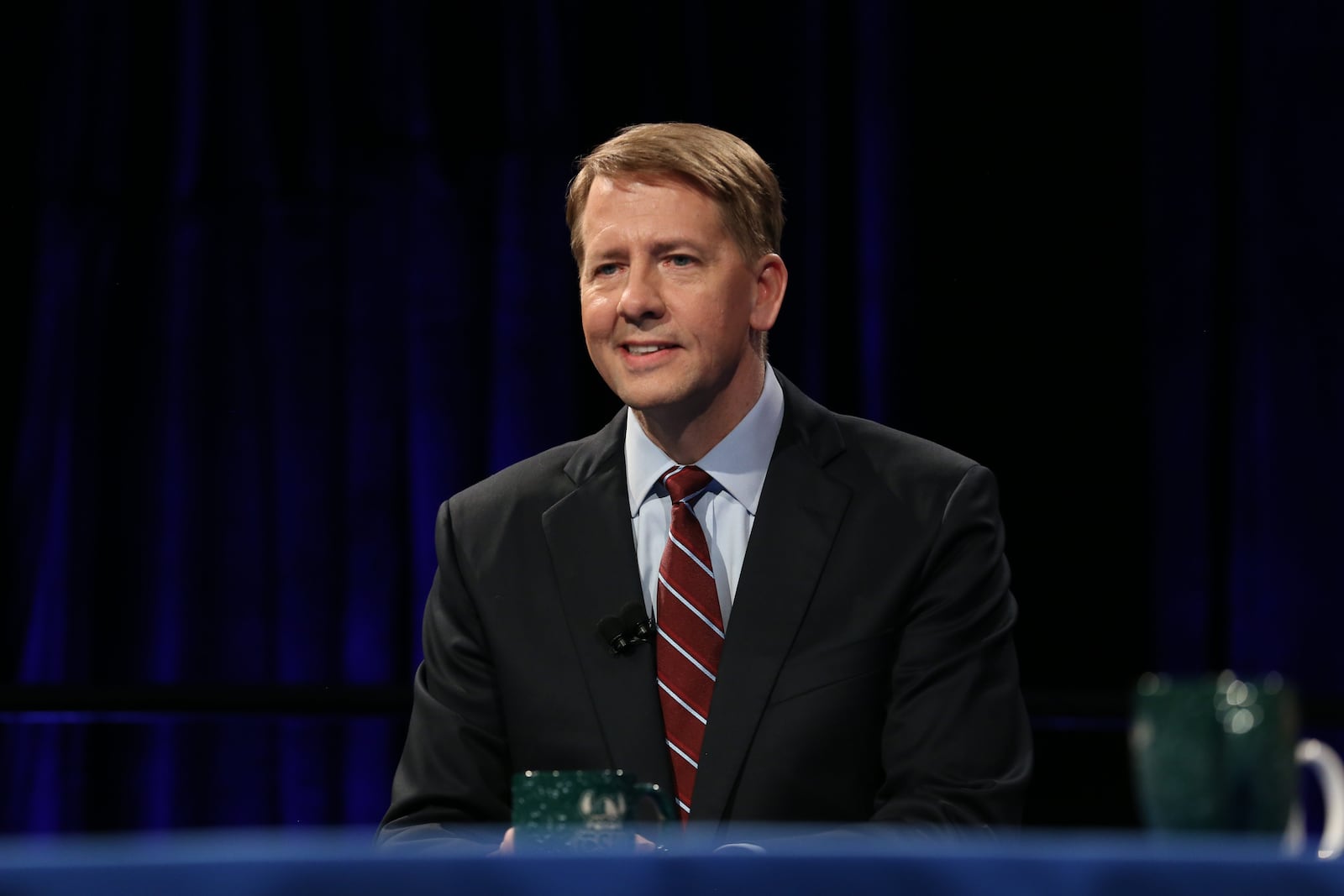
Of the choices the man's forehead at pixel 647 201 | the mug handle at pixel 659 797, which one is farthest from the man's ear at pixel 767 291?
the mug handle at pixel 659 797

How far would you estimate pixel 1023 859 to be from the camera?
561 mm

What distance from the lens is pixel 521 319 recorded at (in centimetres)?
300

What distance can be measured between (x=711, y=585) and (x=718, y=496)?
130 mm

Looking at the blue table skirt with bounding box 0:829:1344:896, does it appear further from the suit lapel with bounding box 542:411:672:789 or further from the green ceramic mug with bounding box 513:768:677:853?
the suit lapel with bounding box 542:411:672:789

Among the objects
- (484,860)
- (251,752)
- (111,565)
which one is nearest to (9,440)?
(111,565)

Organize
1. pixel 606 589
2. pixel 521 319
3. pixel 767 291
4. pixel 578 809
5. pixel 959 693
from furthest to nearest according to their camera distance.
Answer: pixel 521 319
pixel 767 291
pixel 606 589
pixel 959 693
pixel 578 809

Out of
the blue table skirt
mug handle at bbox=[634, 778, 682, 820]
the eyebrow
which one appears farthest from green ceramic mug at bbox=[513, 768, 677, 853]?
the eyebrow

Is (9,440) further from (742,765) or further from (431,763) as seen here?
(742,765)

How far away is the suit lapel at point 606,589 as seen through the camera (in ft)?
5.34

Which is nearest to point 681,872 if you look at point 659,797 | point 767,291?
point 659,797

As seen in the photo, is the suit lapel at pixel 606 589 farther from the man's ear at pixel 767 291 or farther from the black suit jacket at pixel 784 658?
the man's ear at pixel 767 291

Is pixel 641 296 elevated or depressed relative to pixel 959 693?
elevated

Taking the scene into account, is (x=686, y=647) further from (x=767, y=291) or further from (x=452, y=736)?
(x=767, y=291)

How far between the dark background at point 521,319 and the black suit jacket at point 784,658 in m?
0.94
